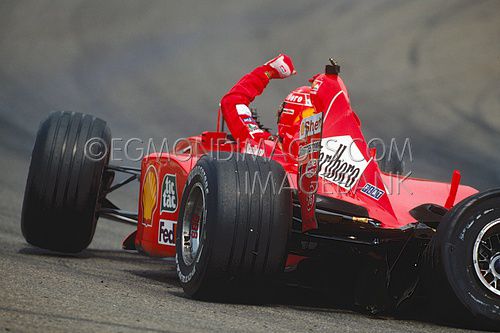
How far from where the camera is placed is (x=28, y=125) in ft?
53.0

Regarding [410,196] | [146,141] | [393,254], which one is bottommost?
[393,254]

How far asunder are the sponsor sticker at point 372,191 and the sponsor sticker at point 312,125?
502mm

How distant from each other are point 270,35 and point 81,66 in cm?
368

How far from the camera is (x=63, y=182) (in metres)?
7.56

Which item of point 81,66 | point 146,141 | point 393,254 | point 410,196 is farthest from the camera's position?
point 81,66

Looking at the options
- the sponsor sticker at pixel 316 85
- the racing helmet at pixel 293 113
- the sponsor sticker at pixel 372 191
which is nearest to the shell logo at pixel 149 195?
the racing helmet at pixel 293 113

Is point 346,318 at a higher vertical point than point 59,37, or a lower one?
lower

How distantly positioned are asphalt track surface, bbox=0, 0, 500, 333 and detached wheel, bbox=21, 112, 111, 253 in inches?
8.9

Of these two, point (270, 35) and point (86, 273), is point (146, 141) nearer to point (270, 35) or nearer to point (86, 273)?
point (270, 35)

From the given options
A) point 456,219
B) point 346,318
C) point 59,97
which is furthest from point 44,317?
point 59,97

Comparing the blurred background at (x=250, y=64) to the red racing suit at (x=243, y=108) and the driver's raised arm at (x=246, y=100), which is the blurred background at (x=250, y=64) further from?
the red racing suit at (x=243, y=108)

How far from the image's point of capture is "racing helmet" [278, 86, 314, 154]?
6996mm

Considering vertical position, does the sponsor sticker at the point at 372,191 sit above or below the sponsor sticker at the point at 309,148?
below

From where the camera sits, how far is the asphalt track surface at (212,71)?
524 inches
